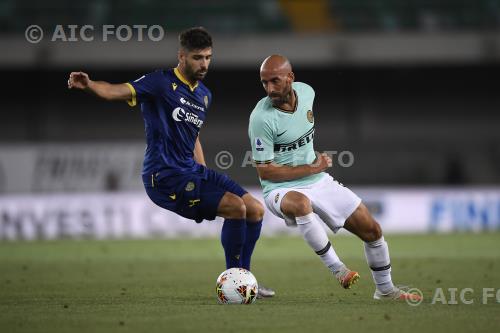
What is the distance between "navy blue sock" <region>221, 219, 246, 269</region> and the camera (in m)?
8.55

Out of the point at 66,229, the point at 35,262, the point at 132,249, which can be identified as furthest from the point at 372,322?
the point at 66,229

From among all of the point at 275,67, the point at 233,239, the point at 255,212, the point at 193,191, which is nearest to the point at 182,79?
the point at 275,67

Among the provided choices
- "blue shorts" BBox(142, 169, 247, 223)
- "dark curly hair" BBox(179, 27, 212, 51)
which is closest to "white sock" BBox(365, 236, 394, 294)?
"blue shorts" BBox(142, 169, 247, 223)

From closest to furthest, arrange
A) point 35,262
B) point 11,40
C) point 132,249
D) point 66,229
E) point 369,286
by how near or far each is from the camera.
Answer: point 369,286 → point 35,262 → point 132,249 → point 66,229 → point 11,40

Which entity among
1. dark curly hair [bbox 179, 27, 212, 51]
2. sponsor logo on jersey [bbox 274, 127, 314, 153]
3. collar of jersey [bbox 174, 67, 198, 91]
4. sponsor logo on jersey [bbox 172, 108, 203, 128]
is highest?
dark curly hair [bbox 179, 27, 212, 51]

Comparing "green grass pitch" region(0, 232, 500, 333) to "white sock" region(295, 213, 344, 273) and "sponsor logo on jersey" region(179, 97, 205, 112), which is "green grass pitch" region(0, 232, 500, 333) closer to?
"white sock" region(295, 213, 344, 273)

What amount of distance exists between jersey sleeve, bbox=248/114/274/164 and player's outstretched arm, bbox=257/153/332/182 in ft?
0.28

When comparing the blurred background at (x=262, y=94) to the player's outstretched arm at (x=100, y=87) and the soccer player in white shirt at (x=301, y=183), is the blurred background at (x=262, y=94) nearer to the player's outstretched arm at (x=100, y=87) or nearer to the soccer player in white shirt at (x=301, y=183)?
the soccer player in white shirt at (x=301, y=183)

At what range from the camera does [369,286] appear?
9.95 meters

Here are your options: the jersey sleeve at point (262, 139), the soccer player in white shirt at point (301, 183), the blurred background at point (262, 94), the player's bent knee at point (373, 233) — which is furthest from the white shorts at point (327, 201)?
the blurred background at point (262, 94)

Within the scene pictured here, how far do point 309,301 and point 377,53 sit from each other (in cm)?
1731

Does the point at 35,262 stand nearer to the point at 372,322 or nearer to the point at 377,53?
the point at 372,322

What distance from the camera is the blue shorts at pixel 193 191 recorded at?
8531mm

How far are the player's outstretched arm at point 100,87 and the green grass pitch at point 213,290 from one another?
178cm
